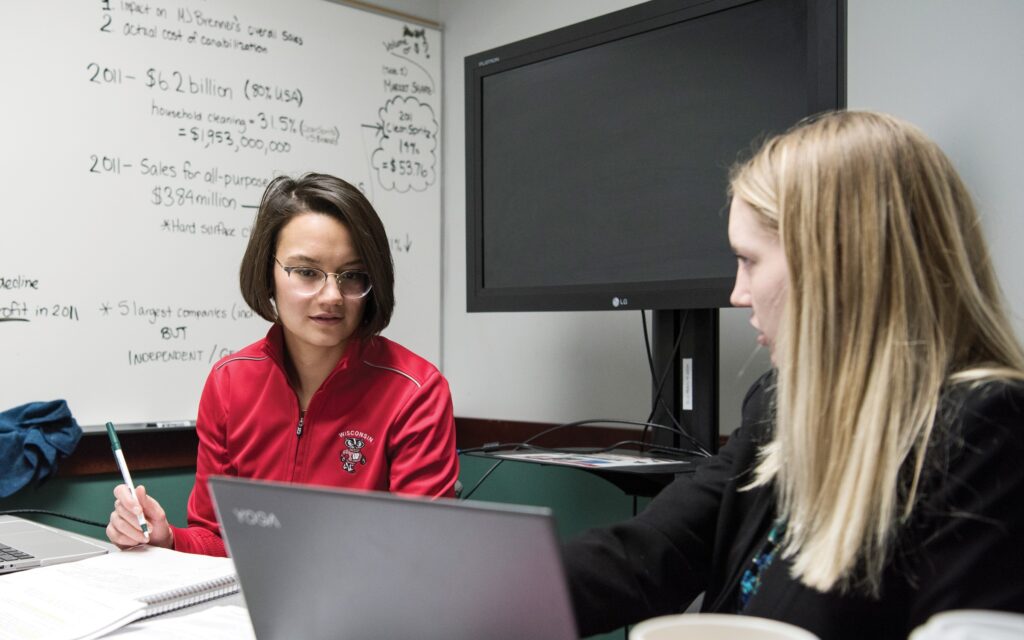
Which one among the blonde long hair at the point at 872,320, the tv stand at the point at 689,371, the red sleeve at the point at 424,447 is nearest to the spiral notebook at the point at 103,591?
the red sleeve at the point at 424,447

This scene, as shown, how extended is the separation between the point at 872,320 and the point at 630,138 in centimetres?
114

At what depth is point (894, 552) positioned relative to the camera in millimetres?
773

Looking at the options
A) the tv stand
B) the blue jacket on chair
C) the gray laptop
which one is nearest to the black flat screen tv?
the tv stand

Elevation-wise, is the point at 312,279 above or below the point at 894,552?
above

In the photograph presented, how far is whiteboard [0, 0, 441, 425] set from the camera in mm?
2029

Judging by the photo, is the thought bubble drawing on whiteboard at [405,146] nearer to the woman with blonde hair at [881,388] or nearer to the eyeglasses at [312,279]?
the eyeglasses at [312,279]

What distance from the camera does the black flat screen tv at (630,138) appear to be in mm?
1663

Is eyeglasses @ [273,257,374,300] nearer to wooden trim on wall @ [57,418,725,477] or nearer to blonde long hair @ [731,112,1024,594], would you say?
wooden trim on wall @ [57,418,725,477]

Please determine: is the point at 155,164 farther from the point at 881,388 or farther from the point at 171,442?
the point at 881,388

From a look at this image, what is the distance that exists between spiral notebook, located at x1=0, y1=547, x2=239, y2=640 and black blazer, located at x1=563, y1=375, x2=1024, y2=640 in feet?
1.55

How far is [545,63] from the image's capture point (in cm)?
204

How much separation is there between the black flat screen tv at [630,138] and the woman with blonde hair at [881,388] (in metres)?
0.80

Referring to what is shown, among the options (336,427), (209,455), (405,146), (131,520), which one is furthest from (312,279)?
(405,146)

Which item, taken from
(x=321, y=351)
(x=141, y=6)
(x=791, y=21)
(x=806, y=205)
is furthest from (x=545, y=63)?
(x=806, y=205)
